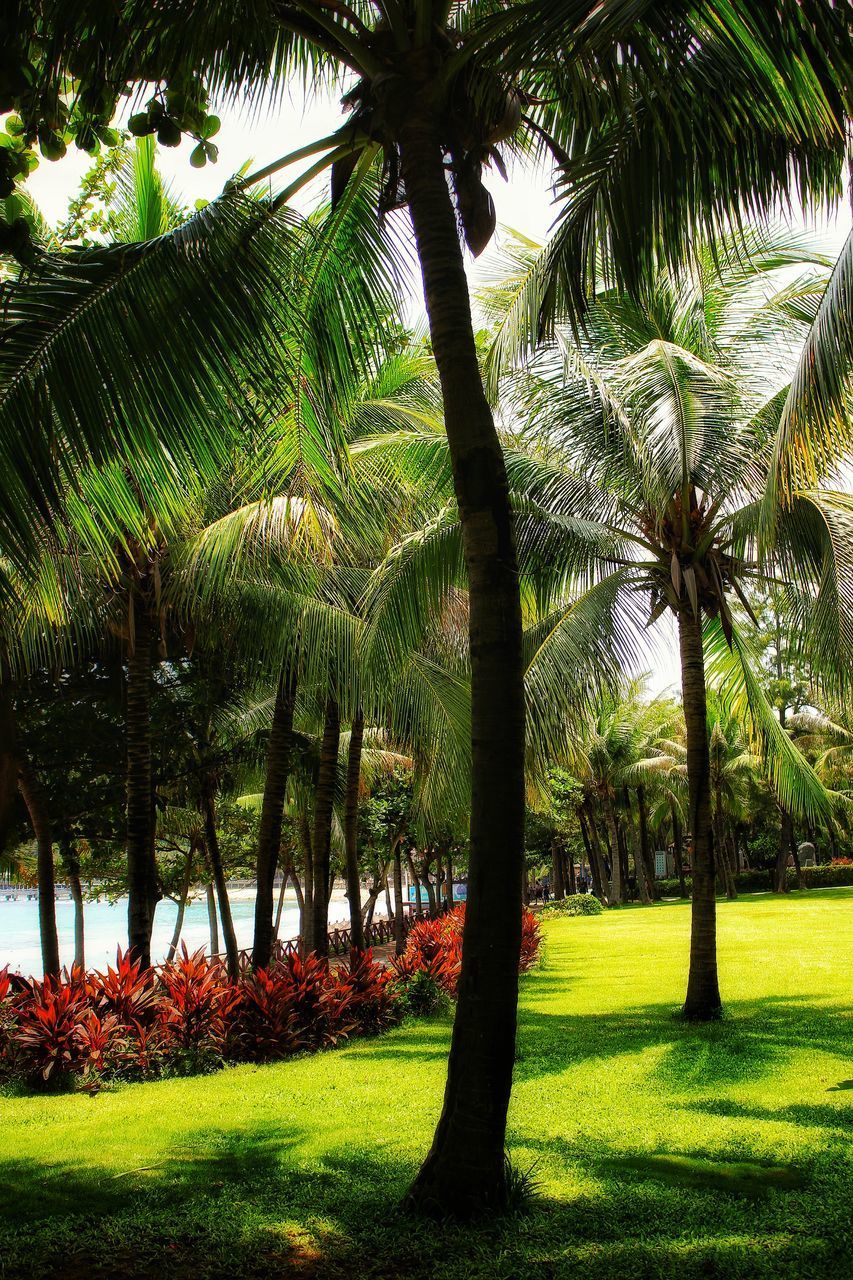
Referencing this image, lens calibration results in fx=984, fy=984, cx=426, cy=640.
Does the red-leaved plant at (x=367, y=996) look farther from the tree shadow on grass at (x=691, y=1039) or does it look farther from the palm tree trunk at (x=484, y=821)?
the palm tree trunk at (x=484, y=821)

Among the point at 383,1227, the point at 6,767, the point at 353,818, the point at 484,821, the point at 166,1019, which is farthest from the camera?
the point at 353,818

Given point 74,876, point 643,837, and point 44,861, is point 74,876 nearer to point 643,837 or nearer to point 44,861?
point 44,861

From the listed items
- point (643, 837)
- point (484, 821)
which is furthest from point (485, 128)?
point (643, 837)

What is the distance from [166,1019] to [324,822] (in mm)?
3942

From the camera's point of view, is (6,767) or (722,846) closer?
(6,767)

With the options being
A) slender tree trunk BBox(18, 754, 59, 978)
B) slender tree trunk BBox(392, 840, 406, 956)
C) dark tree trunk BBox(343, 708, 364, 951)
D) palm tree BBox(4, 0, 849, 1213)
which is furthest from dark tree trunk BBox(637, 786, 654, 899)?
palm tree BBox(4, 0, 849, 1213)

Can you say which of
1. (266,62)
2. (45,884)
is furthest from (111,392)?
(45,884)

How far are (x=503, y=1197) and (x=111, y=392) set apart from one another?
4.27 metres

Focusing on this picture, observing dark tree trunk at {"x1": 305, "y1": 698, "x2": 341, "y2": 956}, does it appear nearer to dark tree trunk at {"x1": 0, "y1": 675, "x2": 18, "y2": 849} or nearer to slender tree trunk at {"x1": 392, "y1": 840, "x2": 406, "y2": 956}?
slender tree trunk at {"x1": 392, "y1": 840, "x2": 406, "y2": 956}

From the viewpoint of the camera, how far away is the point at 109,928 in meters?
98.9

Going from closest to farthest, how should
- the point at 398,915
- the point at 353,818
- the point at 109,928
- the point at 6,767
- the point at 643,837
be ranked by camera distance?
the point at 6,767 → the point at 353,818 → the point at 398,915 → the point at 643,837 → the point at 109,928

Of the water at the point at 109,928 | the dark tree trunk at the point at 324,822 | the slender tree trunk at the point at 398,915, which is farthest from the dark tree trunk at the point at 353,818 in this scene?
the water at the point at 109,928

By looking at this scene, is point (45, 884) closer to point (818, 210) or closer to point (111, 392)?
point (111, 392)

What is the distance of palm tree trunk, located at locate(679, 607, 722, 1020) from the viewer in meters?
10.1
